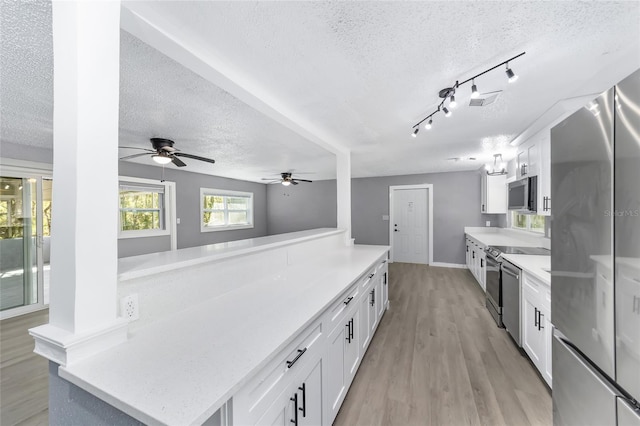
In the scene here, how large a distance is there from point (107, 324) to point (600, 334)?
1.85 meters

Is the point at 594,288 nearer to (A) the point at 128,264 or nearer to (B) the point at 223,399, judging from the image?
(B) the point at 223,399

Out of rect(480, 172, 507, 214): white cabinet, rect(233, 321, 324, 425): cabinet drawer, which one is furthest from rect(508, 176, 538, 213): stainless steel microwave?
rect(233, 321, 324, 425): cabinet drawer

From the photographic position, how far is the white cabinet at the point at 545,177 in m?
2.68

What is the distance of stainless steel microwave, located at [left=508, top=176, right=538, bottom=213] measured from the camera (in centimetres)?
291

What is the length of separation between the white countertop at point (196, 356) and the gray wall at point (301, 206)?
5913mm

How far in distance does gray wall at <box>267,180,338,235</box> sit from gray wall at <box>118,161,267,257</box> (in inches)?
27.6

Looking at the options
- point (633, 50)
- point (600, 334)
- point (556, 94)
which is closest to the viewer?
point (600, 334)

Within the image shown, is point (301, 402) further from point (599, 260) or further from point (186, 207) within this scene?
point (186, 207)

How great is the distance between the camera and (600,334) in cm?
91

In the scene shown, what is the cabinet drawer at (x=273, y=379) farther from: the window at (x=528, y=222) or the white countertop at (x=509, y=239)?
the window at (x=528, y=222)

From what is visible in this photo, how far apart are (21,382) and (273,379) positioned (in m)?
2.75

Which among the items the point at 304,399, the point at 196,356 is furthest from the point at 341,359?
the point at 196,356

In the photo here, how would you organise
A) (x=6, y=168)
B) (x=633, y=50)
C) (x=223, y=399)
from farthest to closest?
1. (x=6, y=168)
2. (x=633, y=50)
3. (x=223, y=399)

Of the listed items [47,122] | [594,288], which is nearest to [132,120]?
[47,122]
